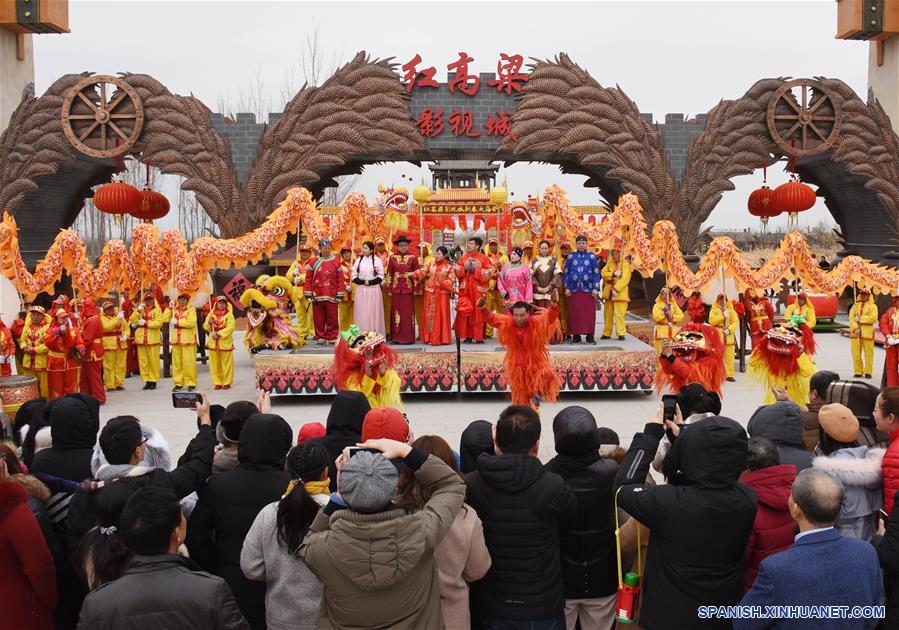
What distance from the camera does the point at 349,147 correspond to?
635 inches

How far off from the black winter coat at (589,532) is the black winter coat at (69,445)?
2.21 m

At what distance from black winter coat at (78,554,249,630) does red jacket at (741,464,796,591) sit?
1974mm

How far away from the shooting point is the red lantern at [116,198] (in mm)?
14672

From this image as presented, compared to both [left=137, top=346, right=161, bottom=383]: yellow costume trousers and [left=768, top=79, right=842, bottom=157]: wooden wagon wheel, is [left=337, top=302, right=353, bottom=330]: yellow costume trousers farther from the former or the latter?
[left=768, top=79, right=842, bottom=157]: wooden wagon wheel

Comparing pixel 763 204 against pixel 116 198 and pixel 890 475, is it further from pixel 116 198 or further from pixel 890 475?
pixel 890 475

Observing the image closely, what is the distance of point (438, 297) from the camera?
37.0 feet

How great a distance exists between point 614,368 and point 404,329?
296 centimetres

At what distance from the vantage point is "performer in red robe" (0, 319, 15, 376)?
9.76 m

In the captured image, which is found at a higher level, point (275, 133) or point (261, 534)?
point (275, 133)

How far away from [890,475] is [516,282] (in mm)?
7407

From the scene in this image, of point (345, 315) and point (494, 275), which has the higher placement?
point (494, 275)

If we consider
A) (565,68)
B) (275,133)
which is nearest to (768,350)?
(565,68)

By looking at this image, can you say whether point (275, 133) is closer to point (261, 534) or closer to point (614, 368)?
point (614, 368)

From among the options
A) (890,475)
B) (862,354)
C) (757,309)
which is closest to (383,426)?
(890,475)
